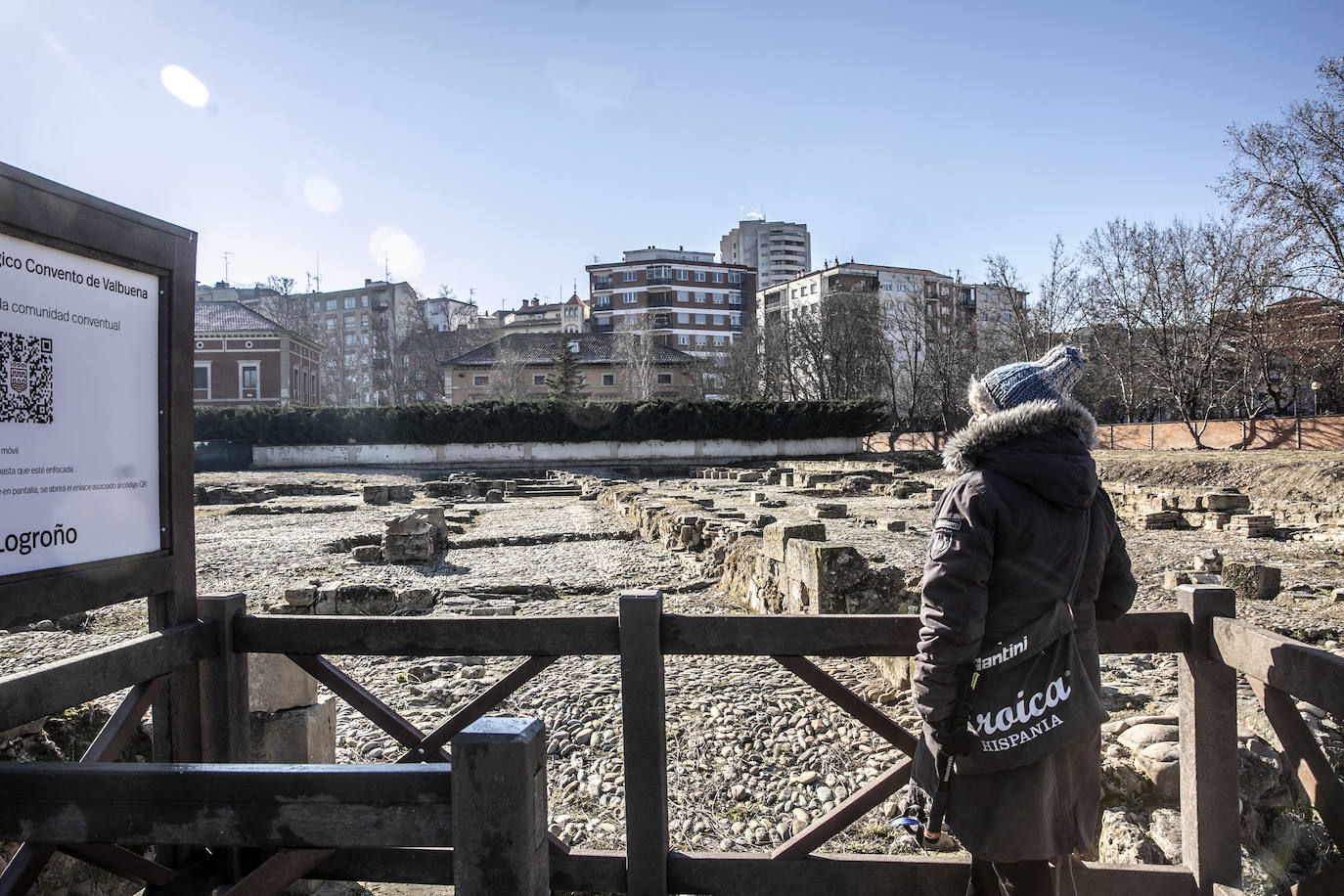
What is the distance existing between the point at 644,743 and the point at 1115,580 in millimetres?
1528

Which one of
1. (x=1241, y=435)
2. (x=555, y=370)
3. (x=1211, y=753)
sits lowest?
(x=1211, y=753)

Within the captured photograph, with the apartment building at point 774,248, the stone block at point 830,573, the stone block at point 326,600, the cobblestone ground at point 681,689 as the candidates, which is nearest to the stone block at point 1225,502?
the cobblestone ground at point 681,689

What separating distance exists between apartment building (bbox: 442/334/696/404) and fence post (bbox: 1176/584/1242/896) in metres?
56.4

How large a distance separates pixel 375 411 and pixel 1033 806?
43687 millimetres

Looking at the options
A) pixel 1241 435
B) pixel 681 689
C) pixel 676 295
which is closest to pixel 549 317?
pixel 676 295

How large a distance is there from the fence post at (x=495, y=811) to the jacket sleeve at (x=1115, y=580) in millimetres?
1851

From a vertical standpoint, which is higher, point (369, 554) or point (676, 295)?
point (676, 295)

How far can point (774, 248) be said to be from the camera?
118938 millimetres

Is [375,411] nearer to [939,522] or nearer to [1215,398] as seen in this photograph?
[1215,398]

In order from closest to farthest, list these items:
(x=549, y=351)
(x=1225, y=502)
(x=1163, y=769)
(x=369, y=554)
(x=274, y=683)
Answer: (x=274, y=683), (x=1163, y=769), (x=369, y=554), (x=1225, y=502), (x=549, y=351)

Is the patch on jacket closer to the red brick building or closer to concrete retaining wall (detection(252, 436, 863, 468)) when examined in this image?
concrete retaining wall (detection(252, 436, 863, 468))

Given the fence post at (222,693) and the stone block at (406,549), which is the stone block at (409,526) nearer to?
the stone block at (406,549)

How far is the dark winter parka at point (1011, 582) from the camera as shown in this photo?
7.39 feet

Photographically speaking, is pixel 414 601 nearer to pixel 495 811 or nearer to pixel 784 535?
pixel 784 535
